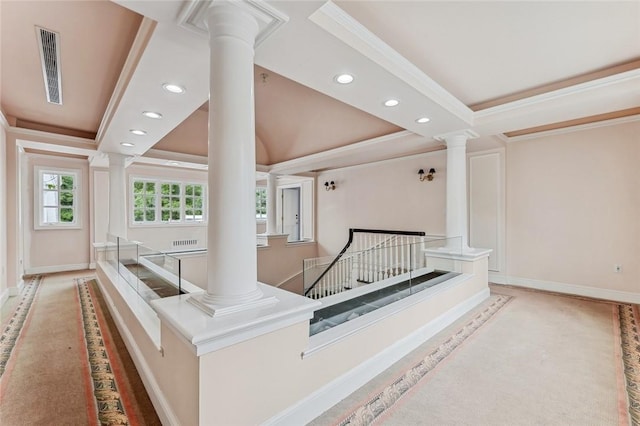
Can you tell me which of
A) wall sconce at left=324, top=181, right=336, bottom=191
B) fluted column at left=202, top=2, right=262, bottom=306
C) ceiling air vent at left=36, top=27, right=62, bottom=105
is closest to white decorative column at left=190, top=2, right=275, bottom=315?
fluted column at left=202, top=2, right=262, bottom=306

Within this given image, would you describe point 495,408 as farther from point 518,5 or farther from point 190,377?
point 518,5

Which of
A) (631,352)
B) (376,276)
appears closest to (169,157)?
(376,276)

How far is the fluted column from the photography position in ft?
4.80

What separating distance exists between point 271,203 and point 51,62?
15.6ft

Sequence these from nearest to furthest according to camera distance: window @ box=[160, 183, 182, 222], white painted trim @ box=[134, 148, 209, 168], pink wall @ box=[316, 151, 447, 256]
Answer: white painted trim @ box=[134, 148, 209, 168], pink wall @ box=[316, 151, 447, 256], window @ box=[160, 183, 182, 222]

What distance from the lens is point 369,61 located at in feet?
6.81

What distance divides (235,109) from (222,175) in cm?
36

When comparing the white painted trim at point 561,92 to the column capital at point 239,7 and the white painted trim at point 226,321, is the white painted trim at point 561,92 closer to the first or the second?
the column capital at point 239,7

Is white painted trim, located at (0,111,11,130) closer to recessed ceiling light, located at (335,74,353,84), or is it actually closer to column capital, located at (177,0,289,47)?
column capital, located at (177,0,289,47)

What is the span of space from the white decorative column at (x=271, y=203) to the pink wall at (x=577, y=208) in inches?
193

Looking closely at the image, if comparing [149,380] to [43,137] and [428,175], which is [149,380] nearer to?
[43,137]

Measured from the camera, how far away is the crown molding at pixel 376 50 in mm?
1717

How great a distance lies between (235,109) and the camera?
148cm

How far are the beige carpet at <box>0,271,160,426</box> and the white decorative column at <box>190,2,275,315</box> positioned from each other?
0.99m
